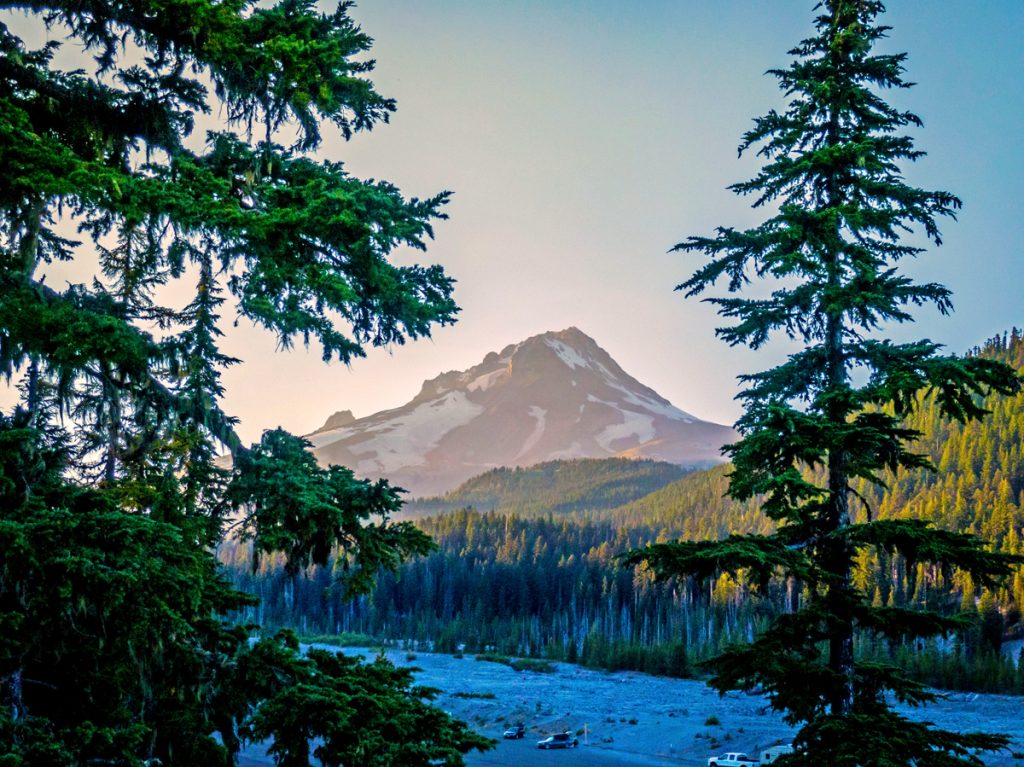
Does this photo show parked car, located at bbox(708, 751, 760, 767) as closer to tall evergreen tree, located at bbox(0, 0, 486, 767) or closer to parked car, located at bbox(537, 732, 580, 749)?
parked car, located at bbox(537, 732, 580, 749)

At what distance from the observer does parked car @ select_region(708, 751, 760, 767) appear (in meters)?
34.9

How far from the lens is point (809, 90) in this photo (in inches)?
441

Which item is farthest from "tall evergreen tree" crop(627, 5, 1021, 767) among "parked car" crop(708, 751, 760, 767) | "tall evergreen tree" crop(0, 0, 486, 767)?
"parked car" crop(708, 751, 760, 767)

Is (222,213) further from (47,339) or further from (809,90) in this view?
(809,90)

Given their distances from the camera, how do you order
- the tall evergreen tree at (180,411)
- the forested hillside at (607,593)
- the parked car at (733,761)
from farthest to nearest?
the forested hillside at (607,593) → the parked car at (733,761) → the tall evergreen tree at (180,411)

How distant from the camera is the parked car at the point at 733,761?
3488cm

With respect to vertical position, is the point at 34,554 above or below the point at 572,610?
above

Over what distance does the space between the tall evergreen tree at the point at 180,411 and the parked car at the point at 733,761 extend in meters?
→ 32.8

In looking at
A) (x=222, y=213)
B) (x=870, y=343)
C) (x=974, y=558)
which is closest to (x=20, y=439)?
(x=222, y=213)

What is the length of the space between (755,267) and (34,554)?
985 centimetres

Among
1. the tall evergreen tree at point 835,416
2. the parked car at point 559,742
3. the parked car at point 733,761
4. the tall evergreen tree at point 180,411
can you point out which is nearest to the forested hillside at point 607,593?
the parked car at point 559,742

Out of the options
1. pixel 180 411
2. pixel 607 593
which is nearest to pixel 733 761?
pixel 180 411

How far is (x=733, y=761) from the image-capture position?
3541 cm

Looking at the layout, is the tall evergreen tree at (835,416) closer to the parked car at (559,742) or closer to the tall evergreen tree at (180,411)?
the tall evergreen tree at (180,411)
